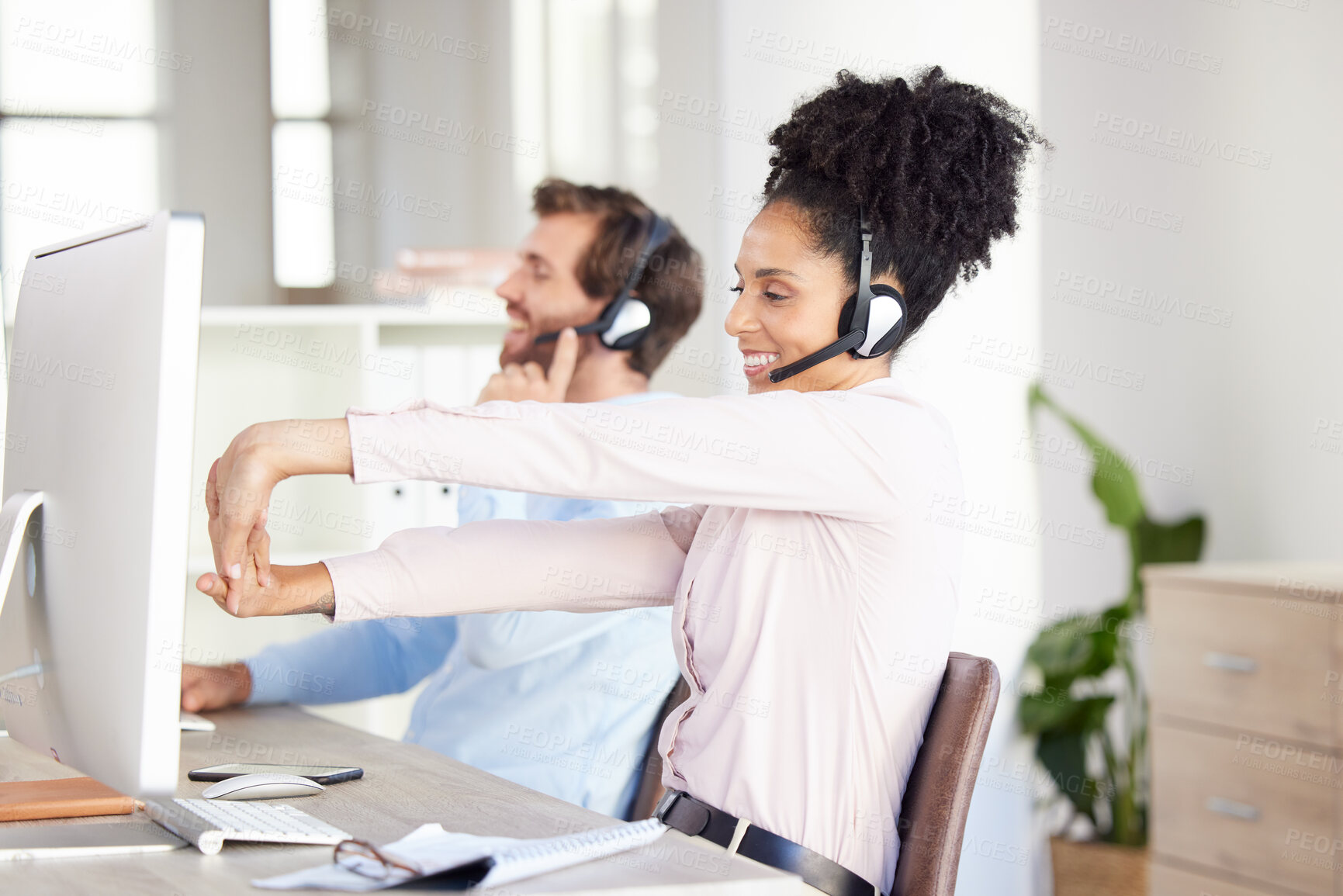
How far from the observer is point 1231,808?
8.14 feet

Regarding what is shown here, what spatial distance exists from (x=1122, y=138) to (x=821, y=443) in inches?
106

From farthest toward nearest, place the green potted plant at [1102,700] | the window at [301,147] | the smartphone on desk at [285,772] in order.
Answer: the window at [301,147], the green potted plant at [1102,700], the smartphone on desk at [285,772]

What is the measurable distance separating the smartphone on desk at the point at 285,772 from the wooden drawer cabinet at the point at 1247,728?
1812 mm

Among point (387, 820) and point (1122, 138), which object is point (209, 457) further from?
point (1122, 138)

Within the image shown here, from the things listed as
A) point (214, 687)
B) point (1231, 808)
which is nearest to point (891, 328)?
point (214, 687)

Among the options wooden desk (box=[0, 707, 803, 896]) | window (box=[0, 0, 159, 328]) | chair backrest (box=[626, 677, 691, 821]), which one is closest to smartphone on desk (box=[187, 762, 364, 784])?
wooden desk (box=[0, 707, 803, 896])

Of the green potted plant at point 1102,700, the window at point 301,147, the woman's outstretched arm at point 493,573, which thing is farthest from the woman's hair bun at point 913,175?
the window at point 301,147

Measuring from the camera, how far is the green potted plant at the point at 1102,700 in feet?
9.85

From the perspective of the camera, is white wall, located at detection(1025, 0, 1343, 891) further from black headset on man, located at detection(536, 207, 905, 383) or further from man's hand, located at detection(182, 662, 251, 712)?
man's hand, located at detection(182, 662, 251, 712)

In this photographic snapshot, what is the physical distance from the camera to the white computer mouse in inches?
43.8

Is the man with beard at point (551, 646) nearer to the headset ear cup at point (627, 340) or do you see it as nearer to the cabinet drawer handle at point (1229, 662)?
the headset ear cup at point (627, 340)

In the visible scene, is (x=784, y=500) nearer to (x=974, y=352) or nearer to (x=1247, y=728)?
(x=974, y=352)

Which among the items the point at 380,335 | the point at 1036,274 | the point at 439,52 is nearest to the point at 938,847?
the point at 1036,274

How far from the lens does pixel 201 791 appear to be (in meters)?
1.16
